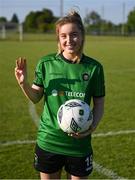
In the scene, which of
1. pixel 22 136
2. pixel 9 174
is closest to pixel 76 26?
pixel 9 174

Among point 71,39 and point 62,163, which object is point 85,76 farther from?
point 62,163

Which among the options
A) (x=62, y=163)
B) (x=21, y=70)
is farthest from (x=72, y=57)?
(x=62, y=163)

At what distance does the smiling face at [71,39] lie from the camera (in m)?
3.48

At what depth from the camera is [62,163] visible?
3.61 meters

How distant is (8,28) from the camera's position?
75250 millimetres

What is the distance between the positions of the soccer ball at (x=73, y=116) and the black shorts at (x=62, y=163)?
240 mm

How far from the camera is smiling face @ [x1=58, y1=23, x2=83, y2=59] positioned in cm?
348

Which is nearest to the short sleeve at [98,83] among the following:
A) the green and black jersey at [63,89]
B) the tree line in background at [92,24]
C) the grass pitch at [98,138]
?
the green and black jersey at [63,89]

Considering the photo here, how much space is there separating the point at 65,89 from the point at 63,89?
0.02 meters

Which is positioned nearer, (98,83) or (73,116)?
(73,116)

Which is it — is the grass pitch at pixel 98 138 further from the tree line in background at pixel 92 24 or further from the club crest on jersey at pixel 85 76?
the tree line in background at pixel 92 24

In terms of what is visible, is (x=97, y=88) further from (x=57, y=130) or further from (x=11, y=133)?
(x=11, y=133)

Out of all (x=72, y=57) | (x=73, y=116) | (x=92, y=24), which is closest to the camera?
(x=73, y=116)

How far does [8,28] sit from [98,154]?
70.7 m
